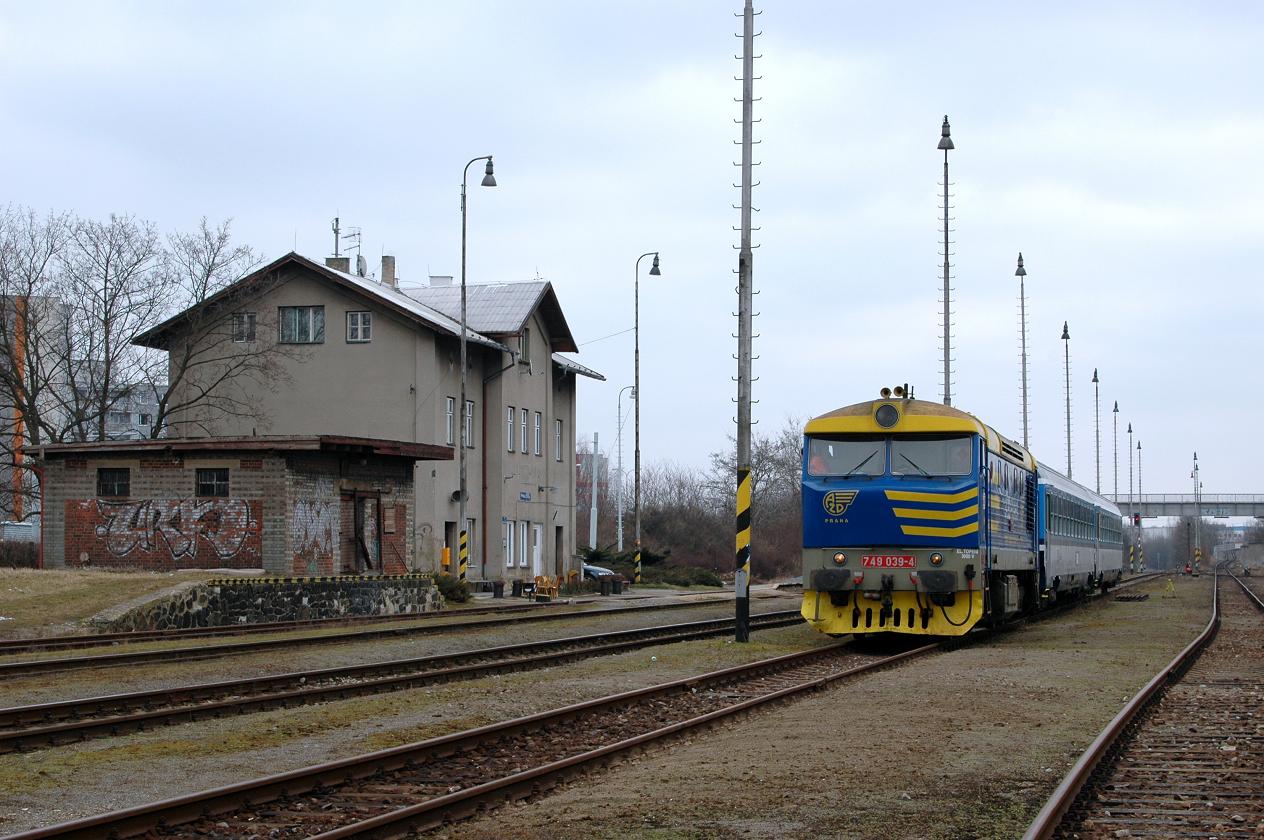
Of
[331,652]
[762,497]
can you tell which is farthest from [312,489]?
[762,497]

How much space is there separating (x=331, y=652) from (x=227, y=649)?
1447 mm

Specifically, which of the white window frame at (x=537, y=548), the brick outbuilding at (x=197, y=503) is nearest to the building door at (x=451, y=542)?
the white window frame at (x=537, y=548)

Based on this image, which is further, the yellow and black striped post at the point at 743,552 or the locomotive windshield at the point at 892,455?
the yellow and black striped post at the point at 743,552

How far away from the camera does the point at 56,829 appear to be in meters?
7.59

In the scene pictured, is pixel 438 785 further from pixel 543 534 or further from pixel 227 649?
pixel 543 534

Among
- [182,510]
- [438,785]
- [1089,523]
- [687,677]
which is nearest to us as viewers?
[438,785]

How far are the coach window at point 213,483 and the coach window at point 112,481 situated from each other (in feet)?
5.94

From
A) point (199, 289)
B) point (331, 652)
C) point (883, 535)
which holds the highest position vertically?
point (199, 289)

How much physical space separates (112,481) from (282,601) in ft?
21.8

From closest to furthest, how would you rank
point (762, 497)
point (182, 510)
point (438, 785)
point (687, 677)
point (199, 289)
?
1. point (438, 785)
2. point (687, 677)
3. point (182, 510)
4. point (199, 289)
5. point (762, 497)

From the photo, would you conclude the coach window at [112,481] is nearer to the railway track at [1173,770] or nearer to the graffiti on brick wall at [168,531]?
the graffiti on brick wall at [168,531]

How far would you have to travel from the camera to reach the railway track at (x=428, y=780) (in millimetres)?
8281

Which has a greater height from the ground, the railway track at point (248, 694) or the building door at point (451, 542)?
the building door at point (451, 542)

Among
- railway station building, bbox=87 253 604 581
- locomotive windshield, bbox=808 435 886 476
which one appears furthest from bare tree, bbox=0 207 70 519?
locomotive windshield, bbox=808 435 886 476
